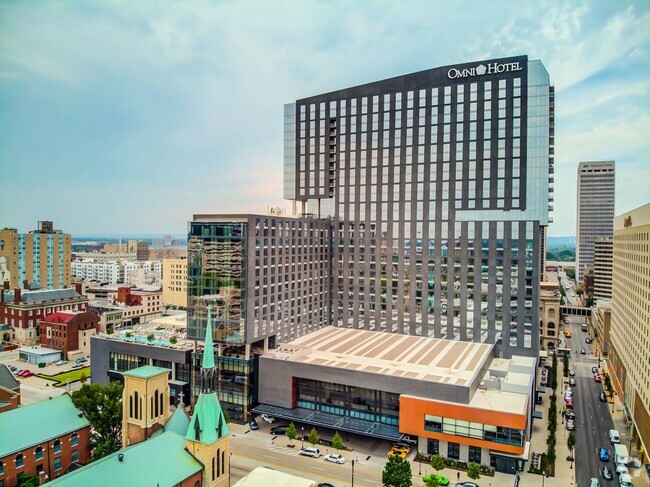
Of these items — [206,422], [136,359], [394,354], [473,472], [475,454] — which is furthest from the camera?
[136,359]

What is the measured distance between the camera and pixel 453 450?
58.7m

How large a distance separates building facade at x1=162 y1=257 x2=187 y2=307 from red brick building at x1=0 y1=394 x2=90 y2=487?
109 m

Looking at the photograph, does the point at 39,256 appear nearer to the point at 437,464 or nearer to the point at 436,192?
the point at 436,192

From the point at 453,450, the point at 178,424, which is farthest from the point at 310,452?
the point at 178,424

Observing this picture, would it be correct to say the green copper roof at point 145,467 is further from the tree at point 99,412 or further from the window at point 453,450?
the window at point 453,450

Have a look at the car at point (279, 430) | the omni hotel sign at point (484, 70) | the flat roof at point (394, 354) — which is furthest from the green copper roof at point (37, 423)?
the omni hotel sign at point (484, 70)

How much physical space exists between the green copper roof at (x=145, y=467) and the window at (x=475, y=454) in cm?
3406

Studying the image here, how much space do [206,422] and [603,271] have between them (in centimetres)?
18136

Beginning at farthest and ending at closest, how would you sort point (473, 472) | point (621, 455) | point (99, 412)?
point (621, 455)
point (99, 412)
point (473, 472)

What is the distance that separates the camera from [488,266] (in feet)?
271

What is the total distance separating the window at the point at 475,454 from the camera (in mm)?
57562

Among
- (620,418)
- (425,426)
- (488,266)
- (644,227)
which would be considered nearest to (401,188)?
(488,266)

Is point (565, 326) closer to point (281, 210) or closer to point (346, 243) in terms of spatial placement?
point (346, 243)

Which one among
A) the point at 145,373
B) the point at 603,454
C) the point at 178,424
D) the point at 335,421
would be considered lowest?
the point at 603,454
